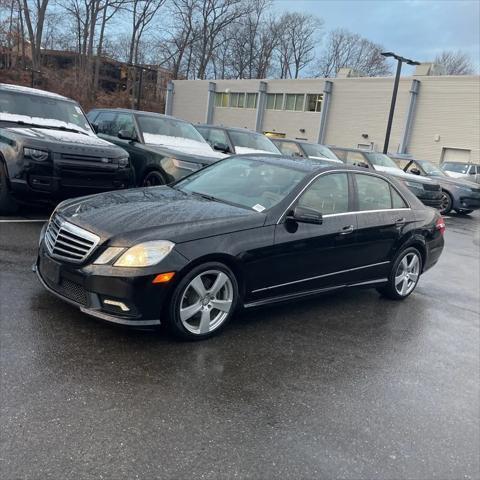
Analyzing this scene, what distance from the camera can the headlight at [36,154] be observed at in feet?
21.9

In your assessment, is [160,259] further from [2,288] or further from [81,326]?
[2,288]

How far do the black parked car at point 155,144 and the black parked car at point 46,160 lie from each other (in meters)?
0.88

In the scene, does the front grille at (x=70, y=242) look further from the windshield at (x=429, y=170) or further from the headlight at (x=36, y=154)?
the windshield at (x=429, y=170)

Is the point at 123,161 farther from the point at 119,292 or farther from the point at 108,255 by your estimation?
the point at 119,292

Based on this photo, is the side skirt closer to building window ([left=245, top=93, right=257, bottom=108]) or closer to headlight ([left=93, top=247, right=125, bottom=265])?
headlight ([left=93, top=247, right=125, bottom=265])

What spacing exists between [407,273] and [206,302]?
297cm

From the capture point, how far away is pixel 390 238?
557cm

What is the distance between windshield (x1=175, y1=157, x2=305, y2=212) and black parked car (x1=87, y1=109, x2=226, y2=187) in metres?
2.85

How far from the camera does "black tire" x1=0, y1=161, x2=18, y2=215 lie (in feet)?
22.5

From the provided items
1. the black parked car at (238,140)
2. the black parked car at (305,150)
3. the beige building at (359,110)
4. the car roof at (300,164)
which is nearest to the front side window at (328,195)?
the car roof at (300,164)

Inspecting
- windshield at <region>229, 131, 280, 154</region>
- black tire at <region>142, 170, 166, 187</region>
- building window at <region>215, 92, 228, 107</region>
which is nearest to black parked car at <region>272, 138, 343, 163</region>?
windshield at <region>229, 131, 280, 154</region>

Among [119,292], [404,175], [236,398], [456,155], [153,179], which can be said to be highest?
[456,155]

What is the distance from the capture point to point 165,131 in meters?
9.73

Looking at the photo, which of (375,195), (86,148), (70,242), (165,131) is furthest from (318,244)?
(165,131)
